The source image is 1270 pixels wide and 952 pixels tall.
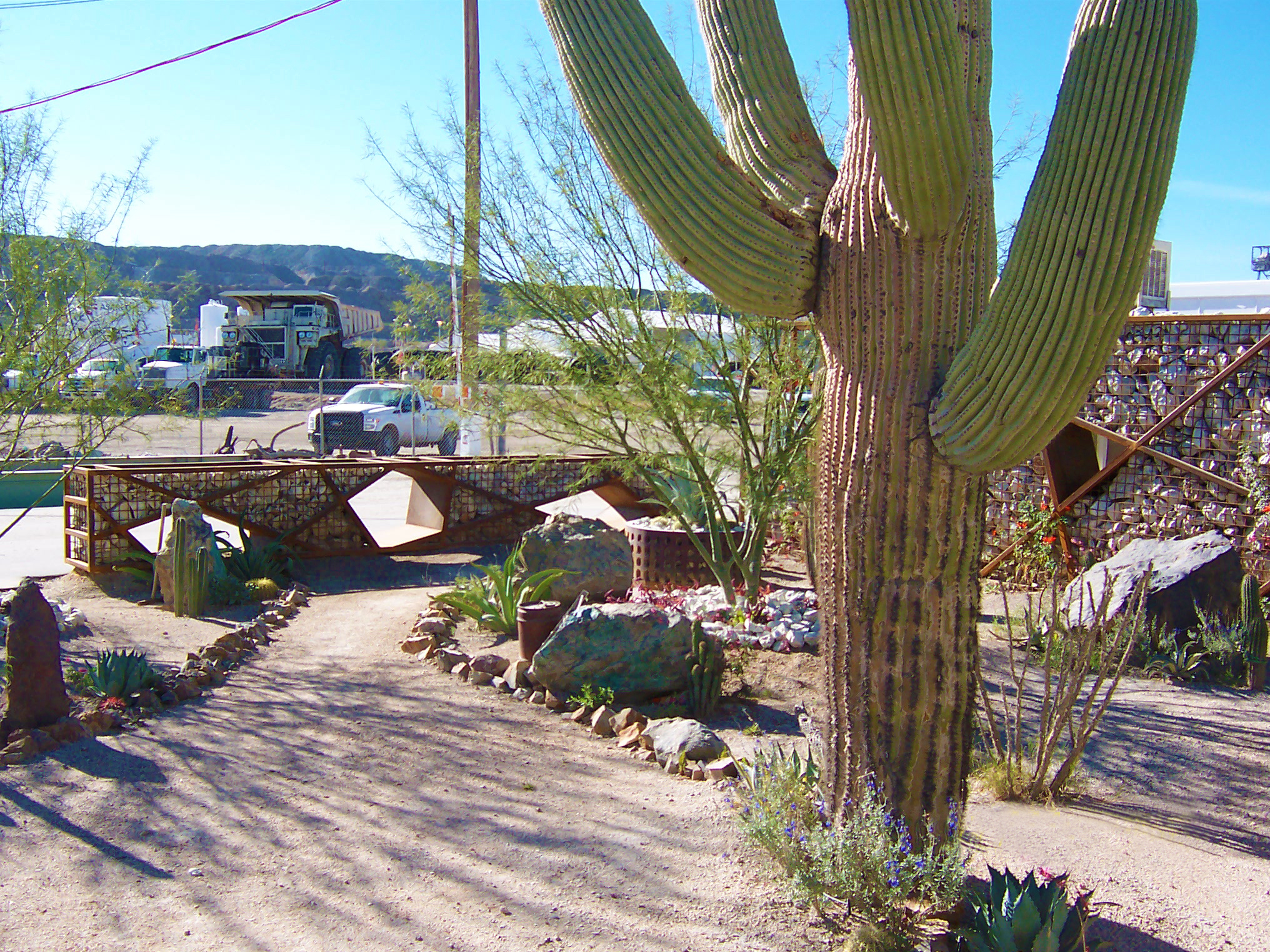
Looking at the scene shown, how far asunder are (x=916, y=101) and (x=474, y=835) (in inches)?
115

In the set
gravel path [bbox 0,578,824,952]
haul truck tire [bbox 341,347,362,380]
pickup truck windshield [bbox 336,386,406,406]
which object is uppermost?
haul truck tire [bbox 341,347,362,380]

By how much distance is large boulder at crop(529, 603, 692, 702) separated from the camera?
5.52m

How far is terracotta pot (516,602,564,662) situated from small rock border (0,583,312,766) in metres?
1.74

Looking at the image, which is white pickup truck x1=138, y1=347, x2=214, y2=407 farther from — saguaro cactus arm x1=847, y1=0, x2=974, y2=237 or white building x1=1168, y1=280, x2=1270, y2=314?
white building x1=1168, y1=280, x2=1270, y2=314

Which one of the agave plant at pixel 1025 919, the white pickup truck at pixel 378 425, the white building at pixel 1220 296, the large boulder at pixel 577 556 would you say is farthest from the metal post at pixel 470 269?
the white building at pixel 1220 296

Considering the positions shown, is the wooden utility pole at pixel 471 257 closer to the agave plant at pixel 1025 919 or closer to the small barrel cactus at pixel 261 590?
the small barrel cactus at pixel 261 590

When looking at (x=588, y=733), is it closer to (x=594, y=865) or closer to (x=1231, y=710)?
(x=594, y=865)

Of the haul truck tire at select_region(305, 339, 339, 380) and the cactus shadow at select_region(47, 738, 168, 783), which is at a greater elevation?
the haul truck tire at select_region(305, 339, 339, 380)

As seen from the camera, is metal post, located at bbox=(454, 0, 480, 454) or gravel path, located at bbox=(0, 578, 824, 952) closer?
gravel path, located at bbox=(0, 578, 824, 952)

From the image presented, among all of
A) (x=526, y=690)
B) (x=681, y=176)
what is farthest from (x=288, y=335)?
(x=681, y=176)

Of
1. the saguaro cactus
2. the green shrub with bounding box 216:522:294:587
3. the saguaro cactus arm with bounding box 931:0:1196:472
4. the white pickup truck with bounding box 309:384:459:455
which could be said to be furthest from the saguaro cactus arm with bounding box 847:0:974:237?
the white pickup truck with bounding box 309:384:459:455

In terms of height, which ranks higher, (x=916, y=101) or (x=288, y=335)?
(x=288, y=335)

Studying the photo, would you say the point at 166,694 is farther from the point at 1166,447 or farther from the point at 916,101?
the point at 1166,447

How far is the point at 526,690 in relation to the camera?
229 inches
